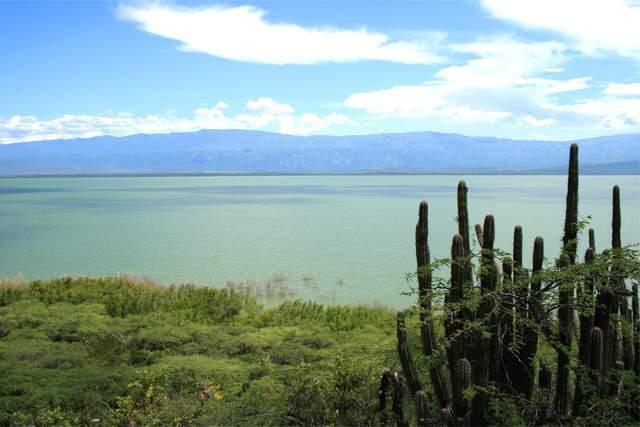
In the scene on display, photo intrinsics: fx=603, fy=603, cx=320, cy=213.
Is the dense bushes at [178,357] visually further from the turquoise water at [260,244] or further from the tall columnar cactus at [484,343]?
the turquoise water at [260,244]

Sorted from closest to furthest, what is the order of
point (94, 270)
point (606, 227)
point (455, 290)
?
point (455, 290) < point (94, 270) < point (606, 227)

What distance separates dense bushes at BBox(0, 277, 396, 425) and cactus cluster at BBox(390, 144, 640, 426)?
118 cm

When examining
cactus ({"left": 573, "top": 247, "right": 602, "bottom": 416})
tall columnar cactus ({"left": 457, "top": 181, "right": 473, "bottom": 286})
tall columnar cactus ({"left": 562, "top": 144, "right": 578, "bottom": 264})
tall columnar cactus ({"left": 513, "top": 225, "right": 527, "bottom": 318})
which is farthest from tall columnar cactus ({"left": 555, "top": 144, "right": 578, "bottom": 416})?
tall columnar cactus ({"left": 457, "top": 181, "right": 473, "bottom": 286})

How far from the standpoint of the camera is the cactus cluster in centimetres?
633

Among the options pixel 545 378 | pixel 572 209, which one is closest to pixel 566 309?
pixel 545 378

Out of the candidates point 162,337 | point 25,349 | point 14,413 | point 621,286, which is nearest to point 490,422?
point 621,286

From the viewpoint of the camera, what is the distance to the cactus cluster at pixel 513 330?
633 cm

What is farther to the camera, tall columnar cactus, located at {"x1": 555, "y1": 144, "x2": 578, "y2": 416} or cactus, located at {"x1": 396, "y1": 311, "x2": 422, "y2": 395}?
cactus, located at {"x1": 396, "y1": 311, "x2": 422, "y2": 395}

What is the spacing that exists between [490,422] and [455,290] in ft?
4.92

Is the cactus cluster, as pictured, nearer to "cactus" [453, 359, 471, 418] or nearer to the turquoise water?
"cactus" [453, 359, 471, 418]

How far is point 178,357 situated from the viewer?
11.5 meters

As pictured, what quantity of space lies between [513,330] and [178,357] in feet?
23.0

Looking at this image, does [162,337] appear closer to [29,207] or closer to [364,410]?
[364,410]

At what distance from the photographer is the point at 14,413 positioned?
7.84 m
